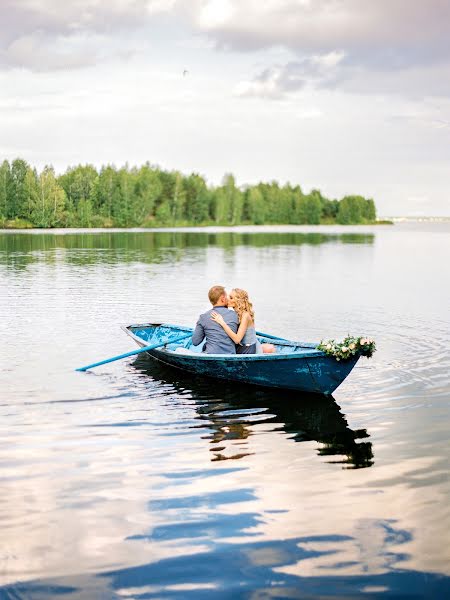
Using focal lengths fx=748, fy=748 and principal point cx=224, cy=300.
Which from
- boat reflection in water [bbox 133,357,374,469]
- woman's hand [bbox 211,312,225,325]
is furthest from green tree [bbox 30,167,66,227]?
woman's hand [bbox 211,312,225,325]

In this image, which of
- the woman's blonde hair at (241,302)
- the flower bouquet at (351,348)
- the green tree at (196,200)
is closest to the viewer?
the flower bouquet at (351,348)

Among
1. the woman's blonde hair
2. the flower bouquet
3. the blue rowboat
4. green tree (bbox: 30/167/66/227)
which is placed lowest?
the blue rowboat

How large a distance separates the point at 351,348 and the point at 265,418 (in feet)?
5.24

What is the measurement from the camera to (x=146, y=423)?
1020 centimetres

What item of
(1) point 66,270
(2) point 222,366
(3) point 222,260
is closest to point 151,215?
(3) point 222,260

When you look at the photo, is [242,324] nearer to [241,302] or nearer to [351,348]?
[241,302]

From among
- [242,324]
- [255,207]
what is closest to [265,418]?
[242,324]

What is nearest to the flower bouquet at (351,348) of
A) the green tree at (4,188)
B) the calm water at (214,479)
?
the calm water at (214,479)

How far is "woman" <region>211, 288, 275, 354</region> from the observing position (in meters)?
12.2

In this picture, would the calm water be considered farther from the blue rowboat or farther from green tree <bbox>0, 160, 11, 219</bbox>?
green tree <bbox>0, 160, 11, 219</bbox>

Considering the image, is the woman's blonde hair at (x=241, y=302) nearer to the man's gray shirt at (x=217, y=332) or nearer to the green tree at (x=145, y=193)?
the man's gray shirt at (x=217, y=332)

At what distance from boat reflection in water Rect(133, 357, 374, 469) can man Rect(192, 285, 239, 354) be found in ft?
2.07

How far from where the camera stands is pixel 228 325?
1240 cm

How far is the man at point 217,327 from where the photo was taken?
12391 millimetres
